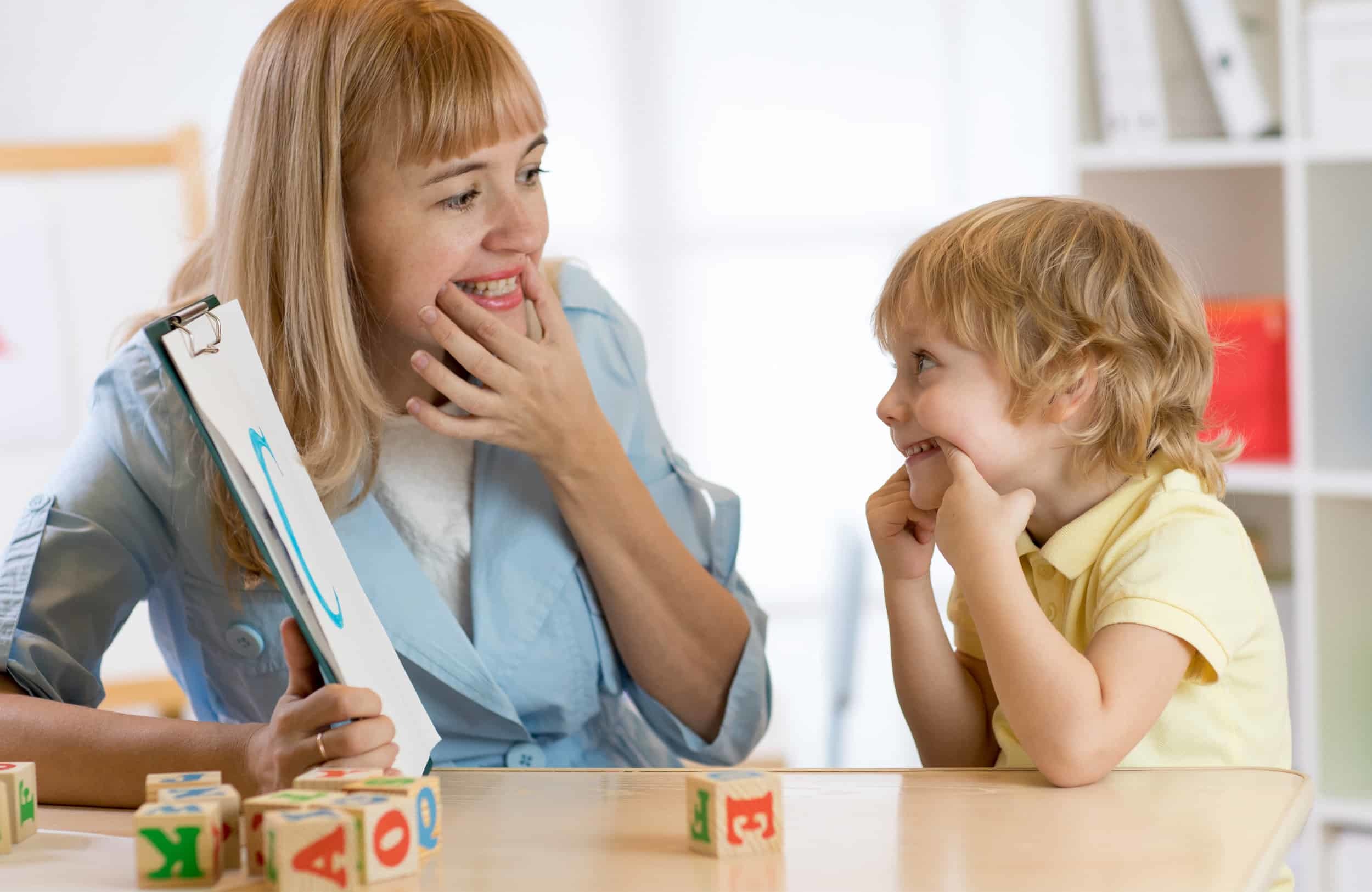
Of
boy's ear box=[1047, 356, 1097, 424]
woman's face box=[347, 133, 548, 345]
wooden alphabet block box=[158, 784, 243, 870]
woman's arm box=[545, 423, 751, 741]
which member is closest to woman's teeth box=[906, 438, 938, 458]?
boy's ear box=[1047, 356, 1097, 424]

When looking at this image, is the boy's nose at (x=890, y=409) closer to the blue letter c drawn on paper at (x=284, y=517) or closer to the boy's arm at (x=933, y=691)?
the boy's arm at (x=933, y=691)

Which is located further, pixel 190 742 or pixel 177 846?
pixel 190 742

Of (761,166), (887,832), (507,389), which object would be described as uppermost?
(761,166)

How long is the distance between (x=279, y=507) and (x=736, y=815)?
304mm

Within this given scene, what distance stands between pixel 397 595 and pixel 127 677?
217 cm

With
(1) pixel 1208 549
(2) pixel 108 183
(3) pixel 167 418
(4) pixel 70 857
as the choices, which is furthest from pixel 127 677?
(1) pixel 1208 549

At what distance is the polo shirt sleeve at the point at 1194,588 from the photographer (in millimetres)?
928

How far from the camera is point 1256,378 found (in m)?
2.10

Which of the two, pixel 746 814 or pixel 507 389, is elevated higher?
pixel 507 389

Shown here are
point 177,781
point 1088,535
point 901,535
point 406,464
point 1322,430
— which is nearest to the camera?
point 177,781

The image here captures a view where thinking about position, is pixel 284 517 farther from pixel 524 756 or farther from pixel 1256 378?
pixel 1256 378

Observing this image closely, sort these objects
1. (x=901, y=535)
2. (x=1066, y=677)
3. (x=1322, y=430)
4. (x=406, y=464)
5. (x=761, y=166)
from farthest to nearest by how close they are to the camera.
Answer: (x=761, y=166), (x=1322, y=430), (x=406, y=464), (x=901, y=535), (x=1066, y=677)

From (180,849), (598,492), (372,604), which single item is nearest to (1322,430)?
(598,492)

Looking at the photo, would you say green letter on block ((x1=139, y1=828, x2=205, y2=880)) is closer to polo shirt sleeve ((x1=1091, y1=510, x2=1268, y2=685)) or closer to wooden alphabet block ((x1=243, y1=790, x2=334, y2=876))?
wooden alphabet block ((x1=243, y1=790, x2=334, y2=876))
